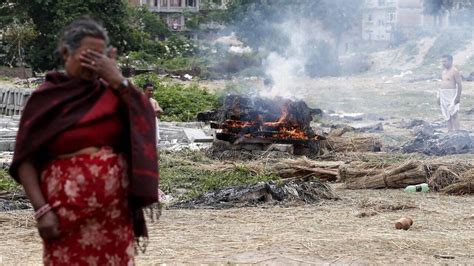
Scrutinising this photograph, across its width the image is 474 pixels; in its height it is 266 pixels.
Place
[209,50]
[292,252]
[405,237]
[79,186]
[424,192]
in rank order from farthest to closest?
[209,50]
[424,192]
[405,237]
[292,252]
[79,186]

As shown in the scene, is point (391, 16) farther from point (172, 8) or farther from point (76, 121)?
point (76, 121)

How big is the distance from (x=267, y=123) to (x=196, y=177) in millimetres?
3056

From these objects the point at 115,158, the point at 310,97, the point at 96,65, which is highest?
the point at 96,65

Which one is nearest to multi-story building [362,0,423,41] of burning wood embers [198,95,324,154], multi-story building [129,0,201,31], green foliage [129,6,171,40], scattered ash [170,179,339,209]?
green foliage [129,6,171,40]

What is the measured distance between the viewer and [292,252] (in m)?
6.86

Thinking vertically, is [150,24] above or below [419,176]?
above

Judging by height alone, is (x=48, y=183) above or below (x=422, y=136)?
above

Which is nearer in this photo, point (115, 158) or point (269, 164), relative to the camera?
point (115, 158)

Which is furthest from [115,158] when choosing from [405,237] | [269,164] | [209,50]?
[209,50]

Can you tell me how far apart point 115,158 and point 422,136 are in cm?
1221

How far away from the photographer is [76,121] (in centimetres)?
400

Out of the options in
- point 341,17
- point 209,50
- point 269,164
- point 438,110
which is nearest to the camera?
point 269,164

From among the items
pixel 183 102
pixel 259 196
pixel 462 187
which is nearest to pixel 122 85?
pixel 259 196

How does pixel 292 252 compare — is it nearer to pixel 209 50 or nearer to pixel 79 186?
pixel 79 186
